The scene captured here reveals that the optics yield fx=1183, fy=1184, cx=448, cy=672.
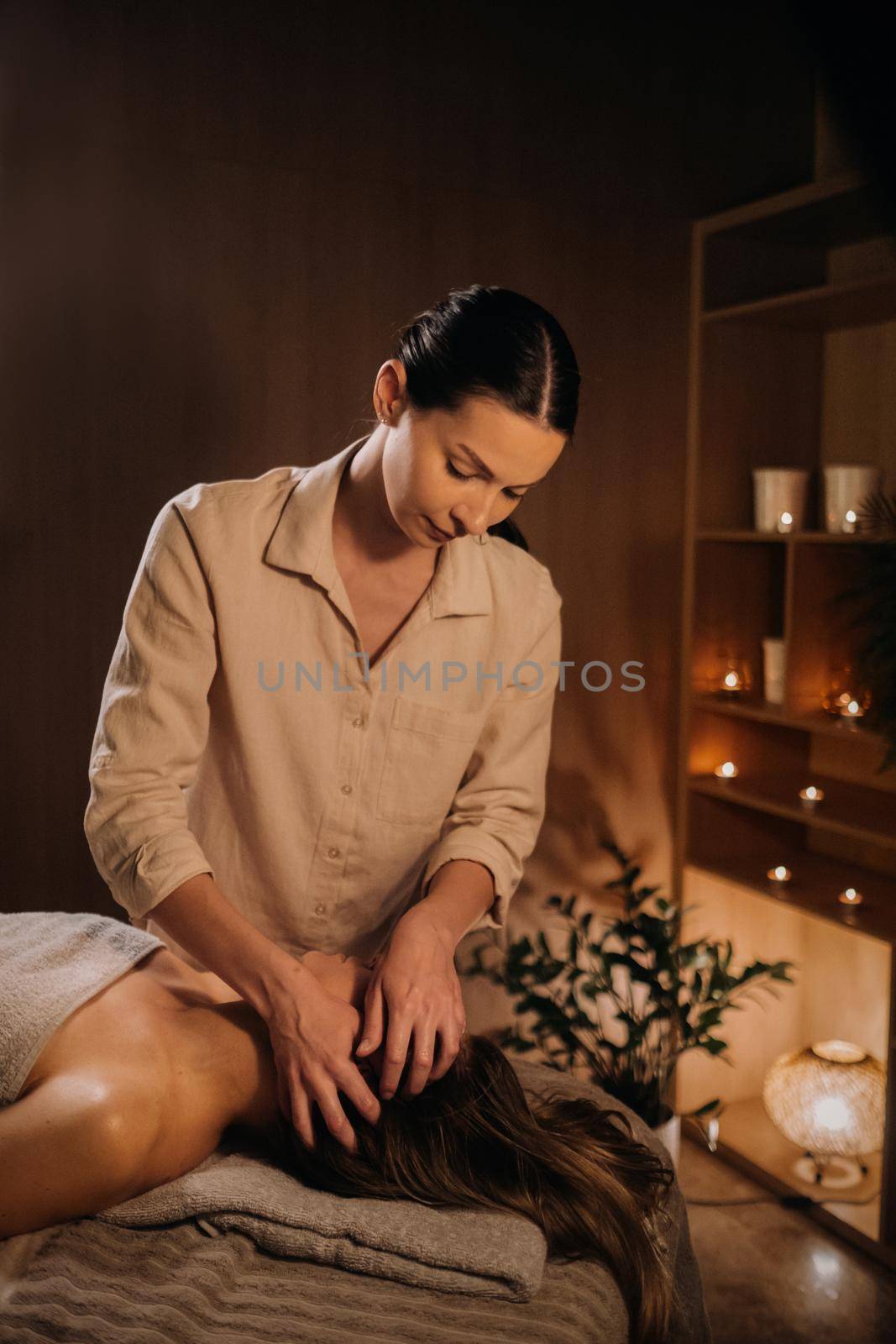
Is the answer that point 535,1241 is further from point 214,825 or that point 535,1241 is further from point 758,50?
point 758,50

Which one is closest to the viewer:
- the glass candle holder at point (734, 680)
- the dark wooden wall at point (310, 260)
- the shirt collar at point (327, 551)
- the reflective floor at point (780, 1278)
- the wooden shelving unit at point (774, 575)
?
the shirt collar at point (327, 551)

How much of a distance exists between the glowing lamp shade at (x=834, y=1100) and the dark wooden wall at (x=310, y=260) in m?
0.73

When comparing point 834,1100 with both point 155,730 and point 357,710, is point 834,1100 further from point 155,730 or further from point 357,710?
point 155,730

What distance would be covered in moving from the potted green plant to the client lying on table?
1.19m

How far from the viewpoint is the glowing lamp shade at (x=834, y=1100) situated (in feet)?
8.82

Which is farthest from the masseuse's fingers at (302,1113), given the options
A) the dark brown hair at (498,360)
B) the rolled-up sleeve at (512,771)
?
the dark brown hair at (498,360)

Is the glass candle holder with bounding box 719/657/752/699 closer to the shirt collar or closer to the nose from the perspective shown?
the shirt collar

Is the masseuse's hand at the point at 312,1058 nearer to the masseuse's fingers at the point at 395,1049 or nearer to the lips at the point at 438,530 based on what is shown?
the masseuse's fingers at the point at 395,1049

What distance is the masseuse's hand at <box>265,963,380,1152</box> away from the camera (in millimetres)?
1288

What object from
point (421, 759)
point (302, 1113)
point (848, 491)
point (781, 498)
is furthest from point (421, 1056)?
point (781, 498)

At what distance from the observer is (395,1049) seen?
1.30 meters

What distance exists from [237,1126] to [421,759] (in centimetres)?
54

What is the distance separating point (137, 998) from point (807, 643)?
192cm

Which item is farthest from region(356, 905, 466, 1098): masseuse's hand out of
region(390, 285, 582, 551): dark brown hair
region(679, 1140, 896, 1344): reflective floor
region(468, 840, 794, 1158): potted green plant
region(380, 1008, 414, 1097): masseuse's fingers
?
region(679, 1140, 896, 1344): reflective floor
